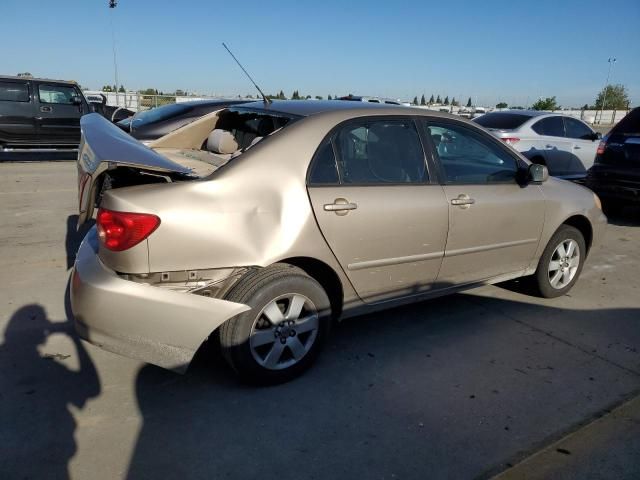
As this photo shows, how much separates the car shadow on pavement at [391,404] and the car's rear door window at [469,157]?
1154 millimetres

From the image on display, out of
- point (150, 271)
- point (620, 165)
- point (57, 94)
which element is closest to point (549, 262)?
point (150, 271)

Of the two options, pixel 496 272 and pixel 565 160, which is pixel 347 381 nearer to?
pixel 496 272

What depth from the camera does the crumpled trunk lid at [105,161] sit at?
2619 mm

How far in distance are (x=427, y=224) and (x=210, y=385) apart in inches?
67.9

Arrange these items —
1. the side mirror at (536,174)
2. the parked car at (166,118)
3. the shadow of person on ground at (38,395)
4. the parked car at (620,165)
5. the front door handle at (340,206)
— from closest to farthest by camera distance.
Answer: the shadow of person on ground at (38,395) < the front door handle at (340,206) < the side mirror at (536,174) < the parked car at (620,165) < the parked car at (166,118)

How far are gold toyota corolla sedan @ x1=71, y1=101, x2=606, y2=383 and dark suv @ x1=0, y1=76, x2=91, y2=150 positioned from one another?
31.7 ft

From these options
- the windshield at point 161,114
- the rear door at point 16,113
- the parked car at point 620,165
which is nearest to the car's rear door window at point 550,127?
the parked car at point 620,165

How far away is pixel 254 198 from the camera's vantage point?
9.37 feet

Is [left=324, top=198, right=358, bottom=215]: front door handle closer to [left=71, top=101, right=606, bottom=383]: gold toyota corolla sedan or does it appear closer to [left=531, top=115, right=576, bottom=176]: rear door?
[left=71, top=101, right=606, bottom=383]: gold toyota corolla sedan

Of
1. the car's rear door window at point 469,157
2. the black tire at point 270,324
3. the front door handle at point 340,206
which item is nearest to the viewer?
the black tire at point 270,324

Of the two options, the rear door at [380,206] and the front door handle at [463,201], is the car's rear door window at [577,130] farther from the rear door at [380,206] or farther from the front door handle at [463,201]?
the rear door at [380,206]

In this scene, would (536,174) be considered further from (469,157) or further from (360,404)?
(360,404)

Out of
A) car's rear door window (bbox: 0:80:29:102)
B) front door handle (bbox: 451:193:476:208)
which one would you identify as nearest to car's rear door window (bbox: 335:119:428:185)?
front door handle (bbox: 451:193:476:208)

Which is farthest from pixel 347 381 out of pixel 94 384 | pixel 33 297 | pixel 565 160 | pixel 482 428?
pixel 565 160
